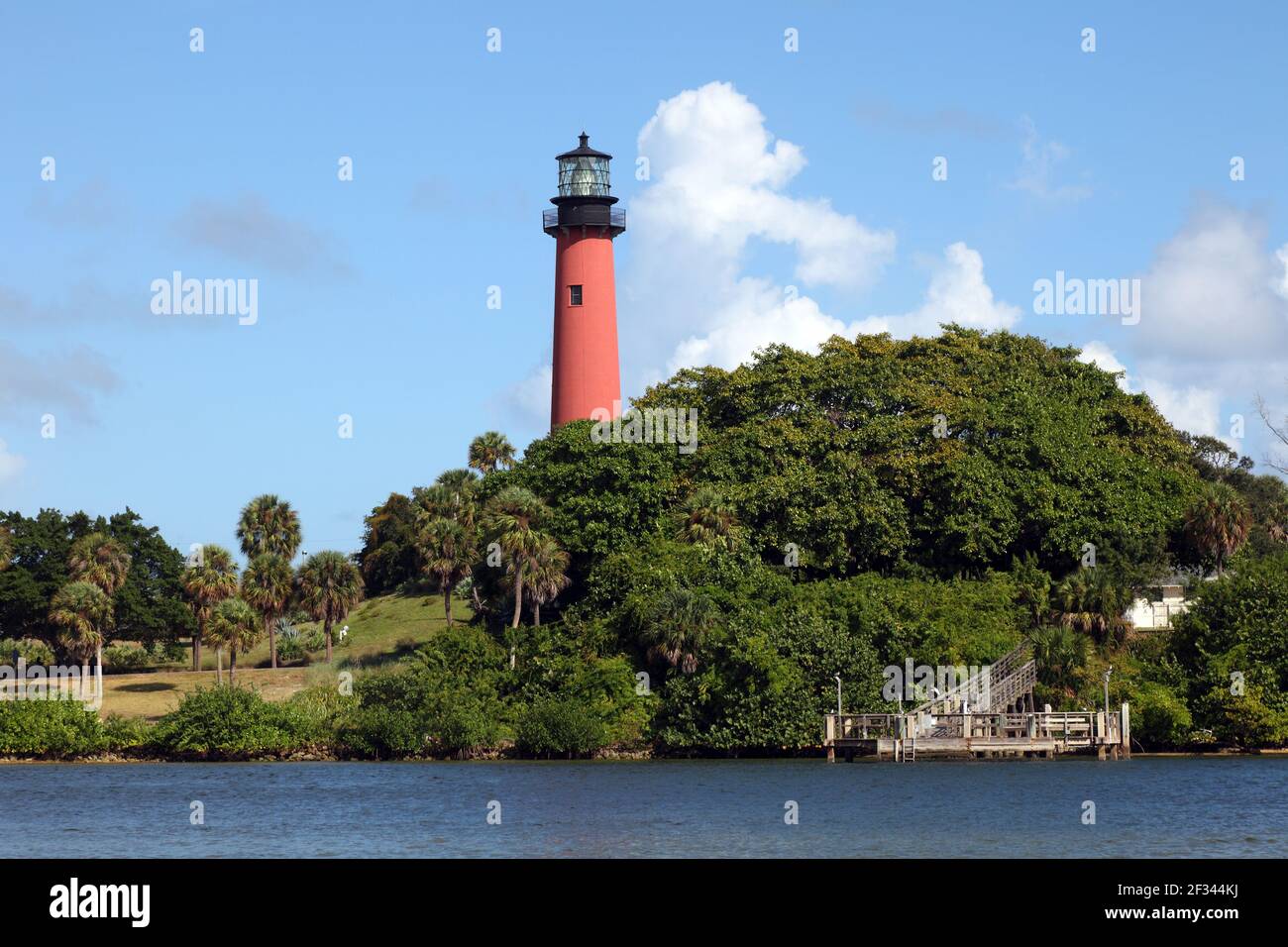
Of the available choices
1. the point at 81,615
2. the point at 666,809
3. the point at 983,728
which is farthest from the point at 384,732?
the point at 81,615

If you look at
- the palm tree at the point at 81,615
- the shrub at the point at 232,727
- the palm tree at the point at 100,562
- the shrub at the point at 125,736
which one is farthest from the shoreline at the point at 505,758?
the palm tree at the point at 100,562

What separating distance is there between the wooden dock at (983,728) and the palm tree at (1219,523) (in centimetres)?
995

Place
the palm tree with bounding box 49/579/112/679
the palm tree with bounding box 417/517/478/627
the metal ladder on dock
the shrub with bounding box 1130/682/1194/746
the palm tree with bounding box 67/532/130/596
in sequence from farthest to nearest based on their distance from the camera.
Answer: the palm tree with bounding box 67/532/130/596, the palm tree with bounding box 49/579/112/679, the palm tree with bounding box 417/517/478/627, the shrub with bounding box 1130/682/1194/746, the metal ladder on dock

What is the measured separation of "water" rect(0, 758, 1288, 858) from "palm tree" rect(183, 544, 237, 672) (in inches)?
888

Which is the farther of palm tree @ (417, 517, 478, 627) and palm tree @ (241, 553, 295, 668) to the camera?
palm tree @ (241, 553, 295, 668)

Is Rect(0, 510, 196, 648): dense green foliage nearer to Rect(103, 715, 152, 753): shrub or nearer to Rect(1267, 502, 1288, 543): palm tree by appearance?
Rect(1267, 502, 1288, 543): palm tree

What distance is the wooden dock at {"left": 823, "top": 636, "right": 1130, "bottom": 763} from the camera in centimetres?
5350

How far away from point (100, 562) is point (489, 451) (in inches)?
950

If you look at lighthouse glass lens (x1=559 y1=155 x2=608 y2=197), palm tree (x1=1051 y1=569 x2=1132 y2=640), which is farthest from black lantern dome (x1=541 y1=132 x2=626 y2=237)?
palm tree (x1=1051 y1=569 x2=1132 y2=640)

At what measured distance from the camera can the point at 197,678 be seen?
76.7 metres

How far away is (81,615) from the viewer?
75.8 metres

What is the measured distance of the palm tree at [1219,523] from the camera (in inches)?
2383

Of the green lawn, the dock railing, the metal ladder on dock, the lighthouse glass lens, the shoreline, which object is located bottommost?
the shoreline
